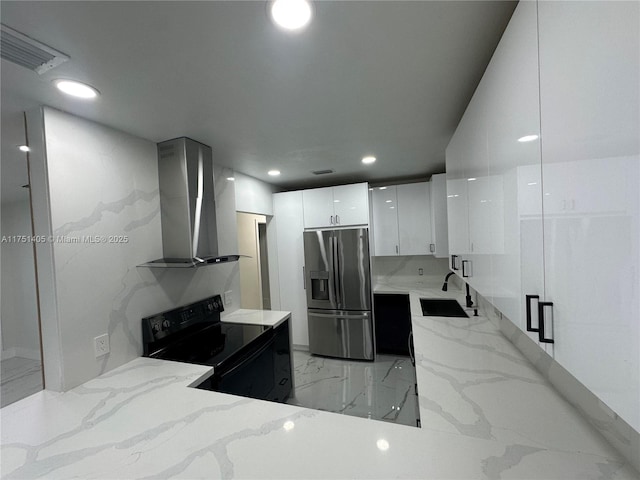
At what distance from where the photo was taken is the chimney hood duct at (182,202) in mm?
1769

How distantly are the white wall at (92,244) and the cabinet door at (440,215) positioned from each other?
2.64 metres

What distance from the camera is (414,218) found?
3244 mm

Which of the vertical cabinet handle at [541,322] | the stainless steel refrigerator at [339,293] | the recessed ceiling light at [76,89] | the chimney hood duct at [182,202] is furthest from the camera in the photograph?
the stainless steel refrigerator at [339,293]

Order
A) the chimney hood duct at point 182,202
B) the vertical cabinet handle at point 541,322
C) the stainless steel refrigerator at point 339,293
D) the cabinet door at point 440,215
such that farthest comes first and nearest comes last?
1. the stainless steel refrigerator at point 339,293
2. the cabinet door at point 440,215
3. the chimney hood duct at point 182,202
4. the vertical cabinet handle at point 541,322

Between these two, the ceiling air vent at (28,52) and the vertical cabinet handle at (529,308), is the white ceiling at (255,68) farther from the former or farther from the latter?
the vertical cabinet handle at (529,308)

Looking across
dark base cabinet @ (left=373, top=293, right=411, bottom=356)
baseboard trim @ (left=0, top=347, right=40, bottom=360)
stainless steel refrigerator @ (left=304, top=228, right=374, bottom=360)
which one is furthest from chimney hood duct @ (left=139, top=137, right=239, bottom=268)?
baseboard trim @ (left=0, top=347, right=40, bottom=360)

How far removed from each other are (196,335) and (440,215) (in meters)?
2.69

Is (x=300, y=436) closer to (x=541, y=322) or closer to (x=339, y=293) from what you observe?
(x=541, y=322)

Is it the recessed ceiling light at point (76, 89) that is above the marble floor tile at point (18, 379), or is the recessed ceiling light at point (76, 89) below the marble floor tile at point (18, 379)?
above

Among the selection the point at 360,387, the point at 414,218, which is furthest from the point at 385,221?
the point at 360,387

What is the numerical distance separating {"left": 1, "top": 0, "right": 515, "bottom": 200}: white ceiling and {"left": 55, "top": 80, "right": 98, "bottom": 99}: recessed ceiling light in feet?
0.12

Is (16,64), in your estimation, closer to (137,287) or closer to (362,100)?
(137,287)

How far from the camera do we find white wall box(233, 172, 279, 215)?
2753 millimetres

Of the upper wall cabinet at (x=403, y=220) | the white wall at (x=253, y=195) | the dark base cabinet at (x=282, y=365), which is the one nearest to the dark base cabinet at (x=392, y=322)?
the upper wall cabinet at (x=403, y=220)
